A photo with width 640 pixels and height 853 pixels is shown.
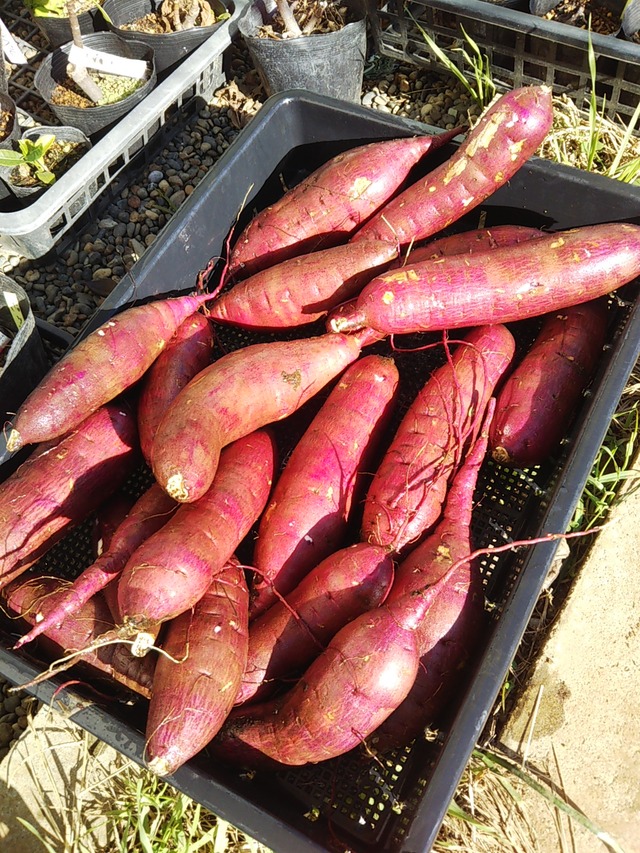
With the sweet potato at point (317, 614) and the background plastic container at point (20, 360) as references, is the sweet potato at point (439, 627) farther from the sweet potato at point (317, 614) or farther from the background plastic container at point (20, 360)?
the background plastic container at point (20, 360)

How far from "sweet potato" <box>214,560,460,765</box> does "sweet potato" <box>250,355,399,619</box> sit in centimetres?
30

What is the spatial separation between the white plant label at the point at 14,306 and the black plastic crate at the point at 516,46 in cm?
234

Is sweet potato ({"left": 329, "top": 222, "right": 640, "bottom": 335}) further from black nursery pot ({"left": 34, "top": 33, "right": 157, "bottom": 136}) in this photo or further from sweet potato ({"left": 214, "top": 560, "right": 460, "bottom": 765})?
black nursery pot ({"left": 34, "top": 33, "right": 157, "bottom": 136})

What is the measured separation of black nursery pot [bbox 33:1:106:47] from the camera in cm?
409

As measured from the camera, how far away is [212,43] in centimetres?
381

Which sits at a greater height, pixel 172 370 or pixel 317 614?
pixel 172 370

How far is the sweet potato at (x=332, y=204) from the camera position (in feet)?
8.28

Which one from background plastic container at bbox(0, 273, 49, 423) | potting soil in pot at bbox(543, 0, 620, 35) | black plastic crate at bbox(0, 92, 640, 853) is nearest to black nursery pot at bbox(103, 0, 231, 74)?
black plastic crate at bbox(0, 92, 640, 853)

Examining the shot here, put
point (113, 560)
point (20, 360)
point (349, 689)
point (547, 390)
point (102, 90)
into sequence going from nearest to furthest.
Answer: point (349, 689) → point (113, 560) → point (547, 390) → point (20, 360) → point (102, 90)

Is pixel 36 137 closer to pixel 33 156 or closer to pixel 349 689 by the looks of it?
pixel 33 156

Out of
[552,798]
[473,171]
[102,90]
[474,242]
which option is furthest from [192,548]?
[102,90]

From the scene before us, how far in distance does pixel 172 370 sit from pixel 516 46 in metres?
2.45

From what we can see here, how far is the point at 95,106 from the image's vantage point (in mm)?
3789

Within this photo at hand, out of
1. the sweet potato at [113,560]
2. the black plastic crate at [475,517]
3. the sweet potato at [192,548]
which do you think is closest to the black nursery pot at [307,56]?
the black plastic crate at [475,517]
